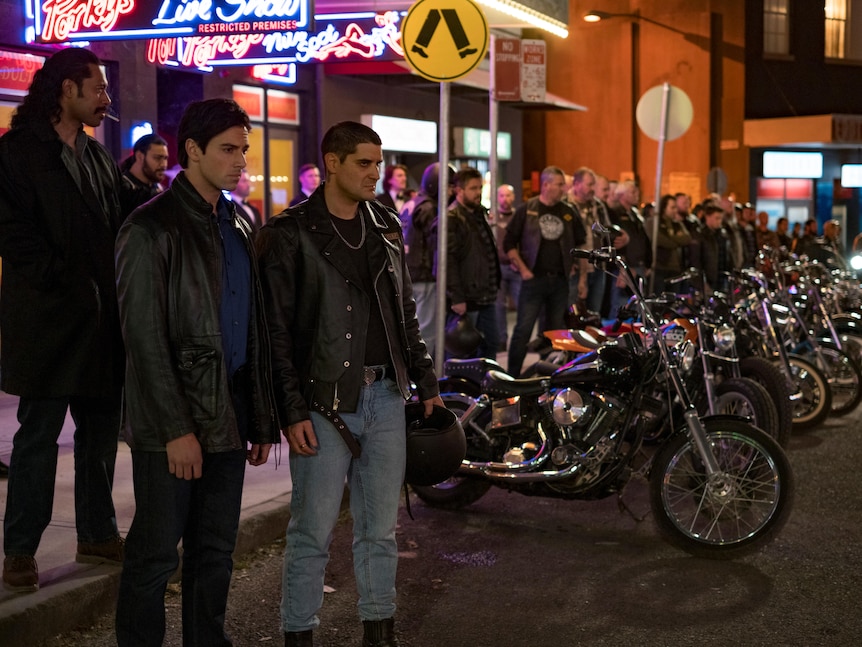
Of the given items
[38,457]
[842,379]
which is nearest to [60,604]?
[38,457]

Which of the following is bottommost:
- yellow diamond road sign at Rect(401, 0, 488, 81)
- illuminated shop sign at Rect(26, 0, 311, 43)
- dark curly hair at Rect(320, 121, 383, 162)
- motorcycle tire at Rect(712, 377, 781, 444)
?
motorcycle tire at Rect(712, 377, 781, 444)

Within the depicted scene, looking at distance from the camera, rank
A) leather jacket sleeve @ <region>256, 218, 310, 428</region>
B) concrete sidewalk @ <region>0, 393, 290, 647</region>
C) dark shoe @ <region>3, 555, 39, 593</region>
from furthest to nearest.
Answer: dark shoe @ <region>3, 555, 39, 593</region> < concrete sidewalk @ <region>0, 393, 290, 647</region> < leather jacket sleeve @ <region>256, 218, 310, 428</region>

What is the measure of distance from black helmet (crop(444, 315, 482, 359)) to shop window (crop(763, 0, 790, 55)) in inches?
1043

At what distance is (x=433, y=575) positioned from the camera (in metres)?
5.81

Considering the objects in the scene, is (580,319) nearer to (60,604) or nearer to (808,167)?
(60,604)

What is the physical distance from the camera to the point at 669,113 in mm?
14383

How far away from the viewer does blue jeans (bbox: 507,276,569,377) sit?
36.0 feet

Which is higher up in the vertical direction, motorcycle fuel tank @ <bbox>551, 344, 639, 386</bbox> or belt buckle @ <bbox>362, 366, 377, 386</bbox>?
belt buckle @ <bbox>362, 366, 377, 386</bbox>

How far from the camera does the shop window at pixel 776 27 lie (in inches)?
1319

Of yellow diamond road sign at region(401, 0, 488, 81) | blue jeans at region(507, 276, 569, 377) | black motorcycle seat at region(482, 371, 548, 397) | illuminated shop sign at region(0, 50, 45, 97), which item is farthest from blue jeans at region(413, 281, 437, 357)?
illuminated shop sign at region(0, 50, 45, 97)

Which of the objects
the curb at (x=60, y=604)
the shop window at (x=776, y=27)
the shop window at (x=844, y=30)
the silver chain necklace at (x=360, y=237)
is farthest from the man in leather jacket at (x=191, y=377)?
the shop window at (x=844, y=30)

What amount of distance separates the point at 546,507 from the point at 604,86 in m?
26.0

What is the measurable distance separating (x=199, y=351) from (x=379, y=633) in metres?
1.36

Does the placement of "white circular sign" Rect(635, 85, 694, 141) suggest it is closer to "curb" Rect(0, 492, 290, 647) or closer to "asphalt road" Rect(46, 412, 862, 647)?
"asphalt road" Rect(46, 412, 862, 647)
